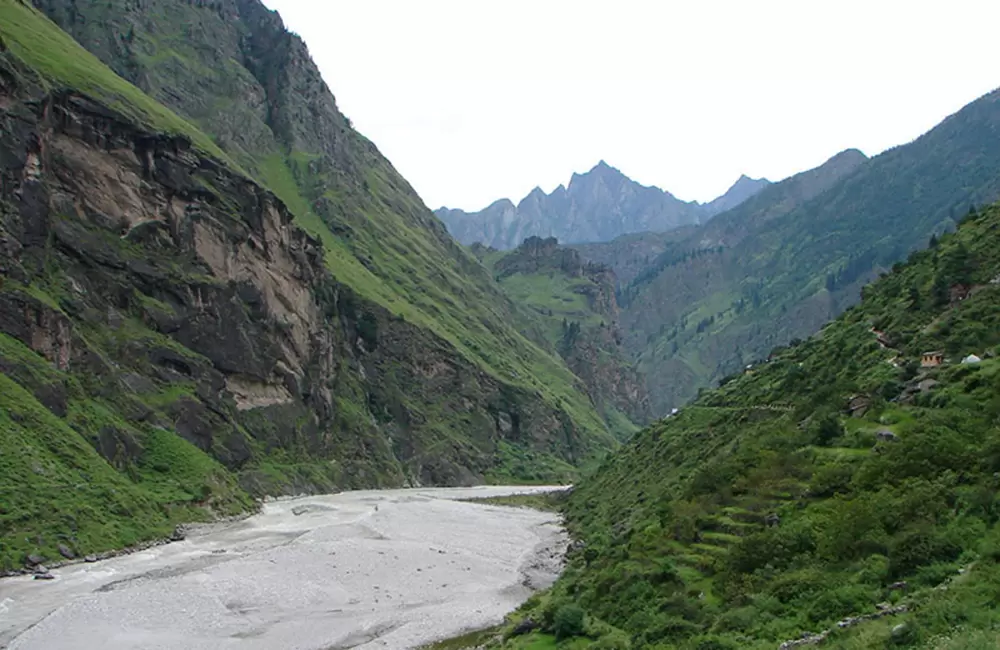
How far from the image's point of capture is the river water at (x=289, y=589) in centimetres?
4297

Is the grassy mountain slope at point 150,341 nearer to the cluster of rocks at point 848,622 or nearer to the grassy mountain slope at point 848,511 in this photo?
the grassy mountain slope at point 848,511

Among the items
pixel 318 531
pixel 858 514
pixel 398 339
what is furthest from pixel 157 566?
pixel 398 339

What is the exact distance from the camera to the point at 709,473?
46.3 m

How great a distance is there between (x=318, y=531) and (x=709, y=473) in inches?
1919

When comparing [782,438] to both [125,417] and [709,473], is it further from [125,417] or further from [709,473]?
[125,417]

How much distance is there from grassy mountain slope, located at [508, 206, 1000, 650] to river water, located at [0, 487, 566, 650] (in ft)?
27.6

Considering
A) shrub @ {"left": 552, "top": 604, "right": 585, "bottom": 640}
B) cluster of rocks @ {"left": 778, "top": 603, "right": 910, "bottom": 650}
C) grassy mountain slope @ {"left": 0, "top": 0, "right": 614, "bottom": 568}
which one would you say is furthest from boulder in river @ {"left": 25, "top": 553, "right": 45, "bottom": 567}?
cluster of rocks @ {"left": 778, "top": 603, "right": 910, "bottom": 650}

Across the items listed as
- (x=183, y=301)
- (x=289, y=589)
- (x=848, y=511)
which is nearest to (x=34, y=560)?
(x=289, y=589)

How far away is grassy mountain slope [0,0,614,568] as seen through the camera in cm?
7488

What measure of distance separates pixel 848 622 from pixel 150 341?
10343 cm

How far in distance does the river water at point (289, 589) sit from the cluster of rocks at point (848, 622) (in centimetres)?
2362

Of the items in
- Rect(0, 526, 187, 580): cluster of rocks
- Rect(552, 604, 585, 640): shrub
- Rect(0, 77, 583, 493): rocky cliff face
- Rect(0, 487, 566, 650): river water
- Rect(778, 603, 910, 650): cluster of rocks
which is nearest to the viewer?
Rect(778, 603, 910, 650): cluster of rocks

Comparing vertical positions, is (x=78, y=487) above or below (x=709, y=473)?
above

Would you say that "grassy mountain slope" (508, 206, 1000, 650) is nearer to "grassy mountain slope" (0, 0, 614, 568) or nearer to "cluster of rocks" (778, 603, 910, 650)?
"cluster of rocks" (778, 603, 910, 650)
